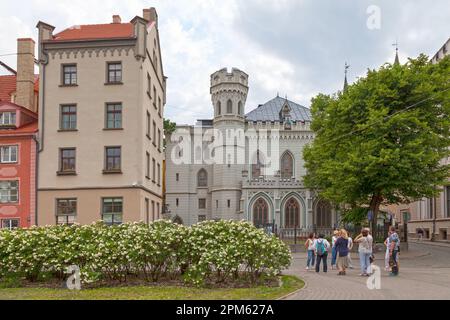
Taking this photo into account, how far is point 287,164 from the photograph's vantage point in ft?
218

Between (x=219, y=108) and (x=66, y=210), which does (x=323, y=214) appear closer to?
(x=219, y=108)

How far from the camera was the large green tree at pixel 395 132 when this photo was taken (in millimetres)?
29000

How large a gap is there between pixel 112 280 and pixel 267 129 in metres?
51.3

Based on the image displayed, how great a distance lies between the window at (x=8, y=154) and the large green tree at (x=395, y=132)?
20.1m

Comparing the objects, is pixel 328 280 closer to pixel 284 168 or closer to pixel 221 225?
pixel 221 225

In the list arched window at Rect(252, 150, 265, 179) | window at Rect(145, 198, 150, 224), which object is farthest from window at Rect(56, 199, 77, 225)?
arched window at Rect(252, 150, 265, 179)

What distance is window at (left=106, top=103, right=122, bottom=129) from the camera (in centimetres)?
3241

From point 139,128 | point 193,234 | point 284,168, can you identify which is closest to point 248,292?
point 193,234

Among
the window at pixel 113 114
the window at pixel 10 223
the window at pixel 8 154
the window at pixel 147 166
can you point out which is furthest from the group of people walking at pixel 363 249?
the window at pixel 8 154

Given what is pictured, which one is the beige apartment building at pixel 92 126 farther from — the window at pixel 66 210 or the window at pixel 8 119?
the window at pixel 8 119

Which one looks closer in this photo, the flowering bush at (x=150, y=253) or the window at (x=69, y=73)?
the flowering bush at (x=150, y=253)

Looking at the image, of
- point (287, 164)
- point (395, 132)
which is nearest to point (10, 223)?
point (395, 132)

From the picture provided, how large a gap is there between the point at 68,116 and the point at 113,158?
158 inches

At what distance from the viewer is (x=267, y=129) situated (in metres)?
66.2
